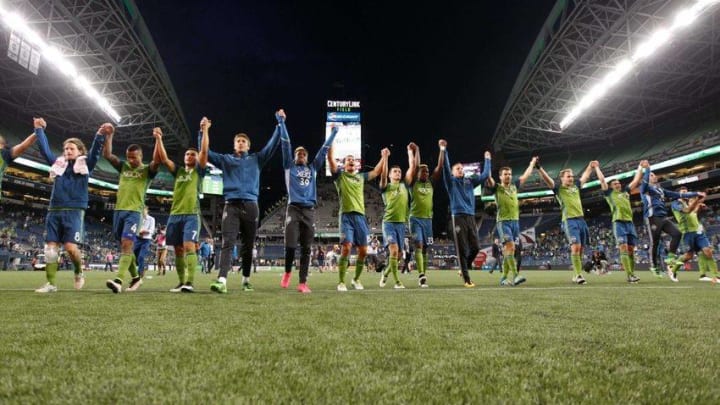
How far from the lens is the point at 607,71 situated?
29047mm

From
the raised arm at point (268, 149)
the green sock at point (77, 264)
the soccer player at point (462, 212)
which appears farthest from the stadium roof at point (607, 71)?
the green sock at point (77, 264)

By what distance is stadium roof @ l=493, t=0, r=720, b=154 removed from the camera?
23.2m

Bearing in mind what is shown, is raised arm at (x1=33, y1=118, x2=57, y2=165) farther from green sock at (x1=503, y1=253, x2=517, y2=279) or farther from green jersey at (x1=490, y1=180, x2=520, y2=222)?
green sock at (x1=503, y1=253, x2=517, y2=279)

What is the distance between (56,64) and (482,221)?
1885 inches

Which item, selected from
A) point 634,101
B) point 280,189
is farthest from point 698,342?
point 280,189

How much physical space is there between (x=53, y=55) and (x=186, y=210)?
2548 cm

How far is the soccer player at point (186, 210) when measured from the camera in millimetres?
5645

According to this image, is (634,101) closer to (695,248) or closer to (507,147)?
(507,147)

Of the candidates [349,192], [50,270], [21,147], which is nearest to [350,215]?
[349,192]

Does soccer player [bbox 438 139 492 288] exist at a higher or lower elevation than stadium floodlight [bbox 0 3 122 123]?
lower

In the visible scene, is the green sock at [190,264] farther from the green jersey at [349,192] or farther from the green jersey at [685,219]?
the green jersey at [685,219]

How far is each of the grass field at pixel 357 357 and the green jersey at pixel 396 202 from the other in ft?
14.7

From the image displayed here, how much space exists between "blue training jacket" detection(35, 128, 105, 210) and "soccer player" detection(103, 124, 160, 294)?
0.15m

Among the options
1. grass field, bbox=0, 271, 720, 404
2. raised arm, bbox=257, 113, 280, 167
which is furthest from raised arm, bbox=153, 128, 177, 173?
grass field, bbox=0, 271, 720, 404
